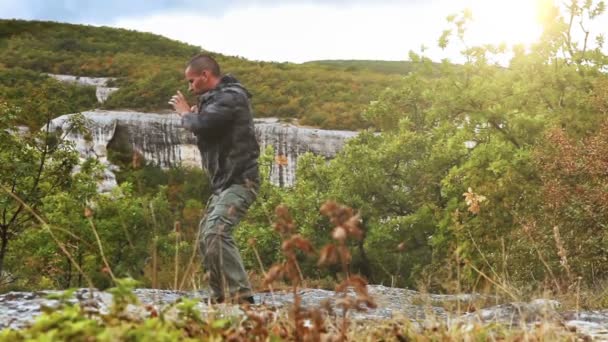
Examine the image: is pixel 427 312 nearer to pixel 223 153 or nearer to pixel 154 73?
pixel 223 153

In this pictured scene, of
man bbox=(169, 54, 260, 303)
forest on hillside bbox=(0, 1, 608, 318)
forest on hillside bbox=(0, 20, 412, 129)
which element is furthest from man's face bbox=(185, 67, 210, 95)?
forest on hillside bbox=(0, 20, 412, 129)

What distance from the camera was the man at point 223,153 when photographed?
23.4 ft

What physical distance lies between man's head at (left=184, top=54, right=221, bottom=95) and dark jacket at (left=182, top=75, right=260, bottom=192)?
7 cm

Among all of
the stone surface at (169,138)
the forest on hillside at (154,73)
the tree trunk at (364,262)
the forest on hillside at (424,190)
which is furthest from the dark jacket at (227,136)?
the stone surface at (169,138)

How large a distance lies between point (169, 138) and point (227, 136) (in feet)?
113

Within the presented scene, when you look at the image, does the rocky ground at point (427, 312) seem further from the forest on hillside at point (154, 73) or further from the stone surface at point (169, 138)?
the stone surface at point (169, 138)

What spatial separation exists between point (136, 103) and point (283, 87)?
35.4 feet

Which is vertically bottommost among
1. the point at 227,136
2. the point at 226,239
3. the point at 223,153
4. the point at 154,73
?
the point at 226,239

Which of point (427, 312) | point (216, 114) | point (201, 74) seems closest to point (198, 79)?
point (201, 74)

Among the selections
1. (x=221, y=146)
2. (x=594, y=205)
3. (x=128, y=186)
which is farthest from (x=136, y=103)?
(x=221, y=146)

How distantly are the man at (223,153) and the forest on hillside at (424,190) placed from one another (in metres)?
5.09

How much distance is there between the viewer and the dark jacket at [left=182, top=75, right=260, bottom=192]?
7.34 m

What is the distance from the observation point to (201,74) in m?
7.59

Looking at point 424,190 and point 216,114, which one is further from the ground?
point 216,114
